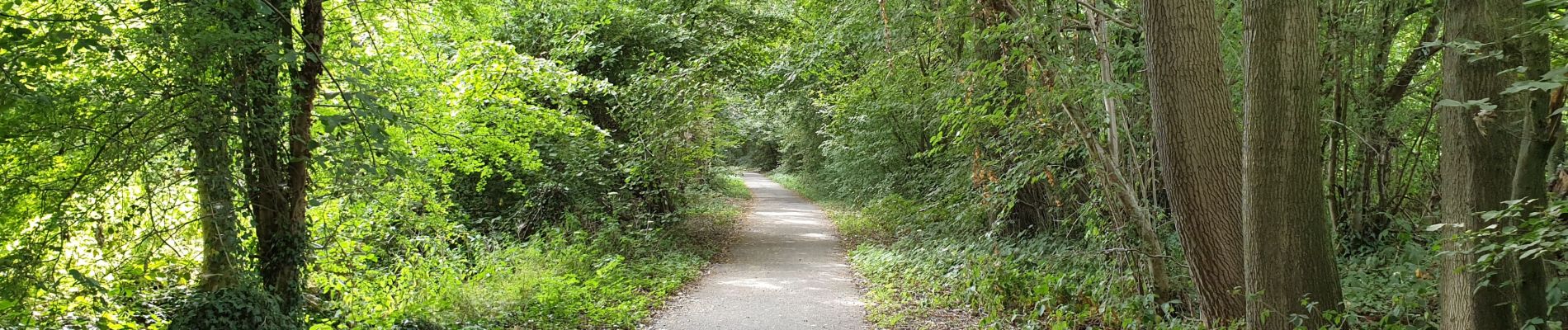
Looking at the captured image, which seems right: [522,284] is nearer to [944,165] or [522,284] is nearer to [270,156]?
[270,156]

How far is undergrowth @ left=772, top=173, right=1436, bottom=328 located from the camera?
229 inches

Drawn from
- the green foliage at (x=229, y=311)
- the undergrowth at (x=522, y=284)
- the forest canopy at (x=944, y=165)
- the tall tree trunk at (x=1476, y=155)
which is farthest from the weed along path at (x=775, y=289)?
the tall tree trunk at (x=1476, y=155)

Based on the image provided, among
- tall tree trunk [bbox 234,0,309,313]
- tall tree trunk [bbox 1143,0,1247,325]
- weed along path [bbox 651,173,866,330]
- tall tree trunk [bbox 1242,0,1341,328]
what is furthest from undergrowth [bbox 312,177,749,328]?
tall tree trunk [bbox 1242,0,1341,328]

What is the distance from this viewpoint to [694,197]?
55.3ft

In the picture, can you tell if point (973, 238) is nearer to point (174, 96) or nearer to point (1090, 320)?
point (1090, 320)

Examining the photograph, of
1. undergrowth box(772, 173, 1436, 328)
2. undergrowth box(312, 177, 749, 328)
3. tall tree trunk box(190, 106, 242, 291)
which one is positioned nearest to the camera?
tall tree trunk box(190, 106, 242, 291)

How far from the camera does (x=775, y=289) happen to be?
10.6m

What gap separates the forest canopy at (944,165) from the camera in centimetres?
407

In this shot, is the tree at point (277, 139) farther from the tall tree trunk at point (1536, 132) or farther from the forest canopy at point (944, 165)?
the tall tree trunk at point (1536, 132)

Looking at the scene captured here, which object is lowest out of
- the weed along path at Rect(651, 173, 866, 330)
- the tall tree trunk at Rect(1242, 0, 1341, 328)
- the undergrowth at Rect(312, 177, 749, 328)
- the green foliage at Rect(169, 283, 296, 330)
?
the weed along path at Rect(651, 173, 866, 330)

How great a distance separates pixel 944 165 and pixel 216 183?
9.87 m

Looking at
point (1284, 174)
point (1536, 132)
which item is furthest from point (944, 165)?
point (1536, 132)

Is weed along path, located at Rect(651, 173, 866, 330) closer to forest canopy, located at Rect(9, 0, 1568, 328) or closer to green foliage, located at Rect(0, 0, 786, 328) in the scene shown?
forest canopy, located at Rect(9, 0, 1568, 328)

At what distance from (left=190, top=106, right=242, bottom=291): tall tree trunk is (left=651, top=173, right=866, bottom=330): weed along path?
3.81 metres
